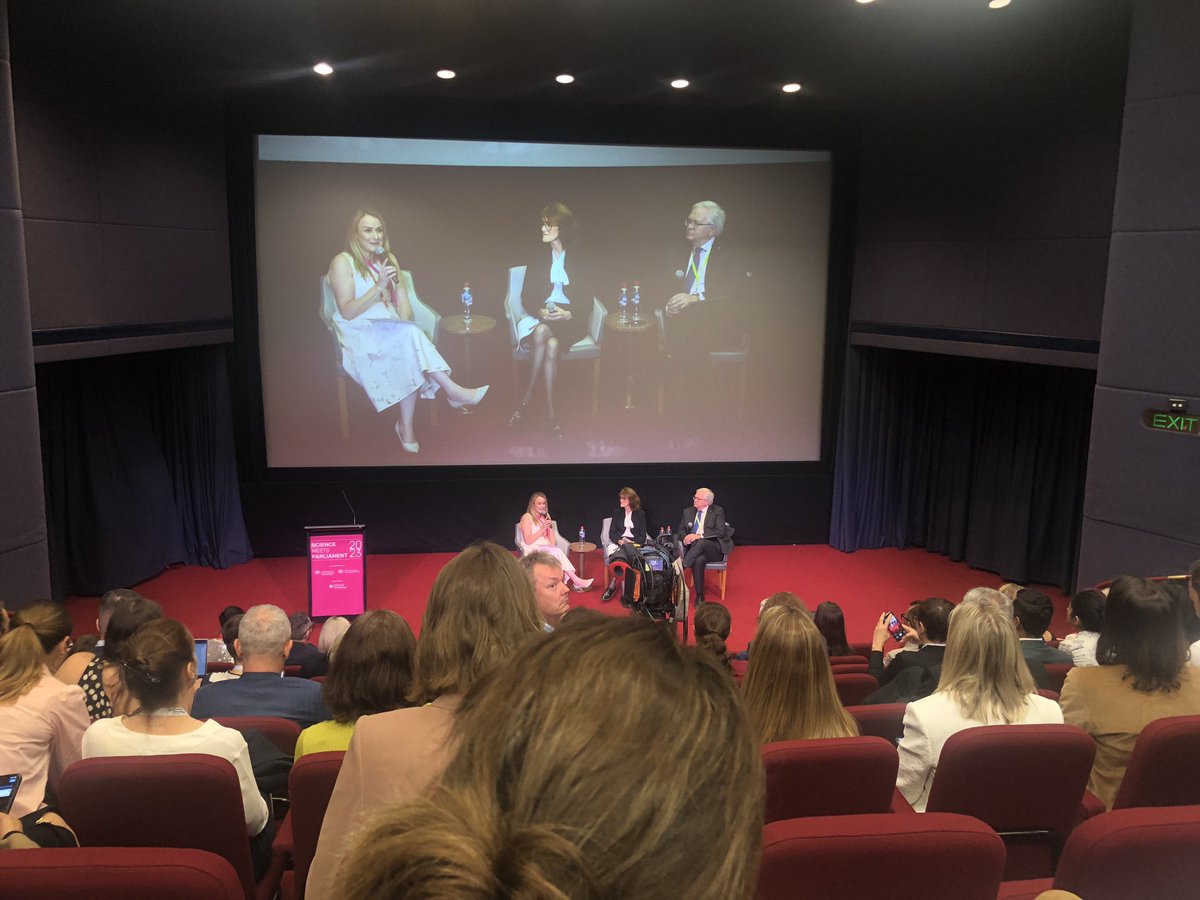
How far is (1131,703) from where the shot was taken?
3.03m

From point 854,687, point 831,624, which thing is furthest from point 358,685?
point 831,624

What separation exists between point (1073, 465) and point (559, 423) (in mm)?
4783

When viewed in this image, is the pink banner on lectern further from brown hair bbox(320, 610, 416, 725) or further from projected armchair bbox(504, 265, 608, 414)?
brown hair bbox(320, 610, 416, 725)

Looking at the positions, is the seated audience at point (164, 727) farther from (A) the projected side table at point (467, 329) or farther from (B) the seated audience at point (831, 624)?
(A) the projected side table at point (467, 329)

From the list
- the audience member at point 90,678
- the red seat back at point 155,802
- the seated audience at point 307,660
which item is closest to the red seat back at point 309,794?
the red seat back at point 155,802

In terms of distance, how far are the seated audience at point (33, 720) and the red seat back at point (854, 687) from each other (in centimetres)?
286

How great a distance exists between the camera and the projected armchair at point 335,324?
8883mm

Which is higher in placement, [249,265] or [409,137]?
[409,137]

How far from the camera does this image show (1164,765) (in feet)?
8.13

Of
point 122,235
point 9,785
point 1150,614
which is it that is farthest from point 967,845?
point 122,235

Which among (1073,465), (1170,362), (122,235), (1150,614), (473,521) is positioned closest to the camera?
(1150,614)

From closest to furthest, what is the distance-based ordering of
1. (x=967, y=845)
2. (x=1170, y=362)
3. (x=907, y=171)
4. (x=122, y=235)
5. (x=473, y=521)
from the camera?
(x=967, y=845) → (x=1170, y=362) → (x=122, y=235) → (x=907, y=171) → (x=473, y=521)

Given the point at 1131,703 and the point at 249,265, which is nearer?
the point at 1131,703

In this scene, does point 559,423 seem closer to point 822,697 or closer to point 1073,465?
point 1073,465
